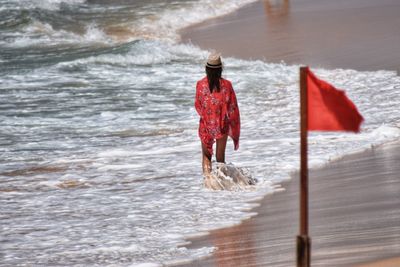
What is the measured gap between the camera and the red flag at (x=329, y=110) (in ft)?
16.7

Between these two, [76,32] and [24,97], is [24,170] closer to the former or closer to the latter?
[24,97]

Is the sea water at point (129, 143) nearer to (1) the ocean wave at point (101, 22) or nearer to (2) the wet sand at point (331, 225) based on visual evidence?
(2) the wet sand at point (331, 225)

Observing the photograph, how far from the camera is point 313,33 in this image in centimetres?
2122

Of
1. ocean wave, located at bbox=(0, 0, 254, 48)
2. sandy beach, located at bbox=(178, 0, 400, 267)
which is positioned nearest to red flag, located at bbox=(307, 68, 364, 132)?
sandy beach, located at bbox=(178, 0, 400, 267)

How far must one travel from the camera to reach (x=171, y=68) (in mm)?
19297

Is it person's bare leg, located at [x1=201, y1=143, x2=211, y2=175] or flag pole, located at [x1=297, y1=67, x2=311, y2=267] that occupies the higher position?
flag pole, located at [x1=297, y1=67, x2=311, y2=267]

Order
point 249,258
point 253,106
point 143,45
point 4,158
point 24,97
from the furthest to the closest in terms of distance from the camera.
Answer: point 143,45
point 24,97
point 253,106
point 4,158
point 249,258

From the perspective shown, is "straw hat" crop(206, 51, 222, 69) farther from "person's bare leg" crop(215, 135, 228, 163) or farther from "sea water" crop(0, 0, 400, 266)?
"sea water" crop(0, 0, 400, 266)

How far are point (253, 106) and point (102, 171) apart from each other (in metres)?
4.09

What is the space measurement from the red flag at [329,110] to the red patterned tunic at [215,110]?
14.9 feet

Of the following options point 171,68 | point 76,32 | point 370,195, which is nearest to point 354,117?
point 370,195

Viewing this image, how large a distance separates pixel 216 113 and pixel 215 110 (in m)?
0.04

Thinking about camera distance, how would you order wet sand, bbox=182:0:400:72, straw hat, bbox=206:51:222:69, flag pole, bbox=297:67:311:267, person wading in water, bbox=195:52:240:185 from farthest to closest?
1. wet sand, bbox=182:0:400:72
2. person wading in water, bbox=195:52:240:185
3. straw hat, bbox=206:51:222:69
4. flag pole, bbox=297:67:311:267

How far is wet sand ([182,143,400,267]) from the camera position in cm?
696
